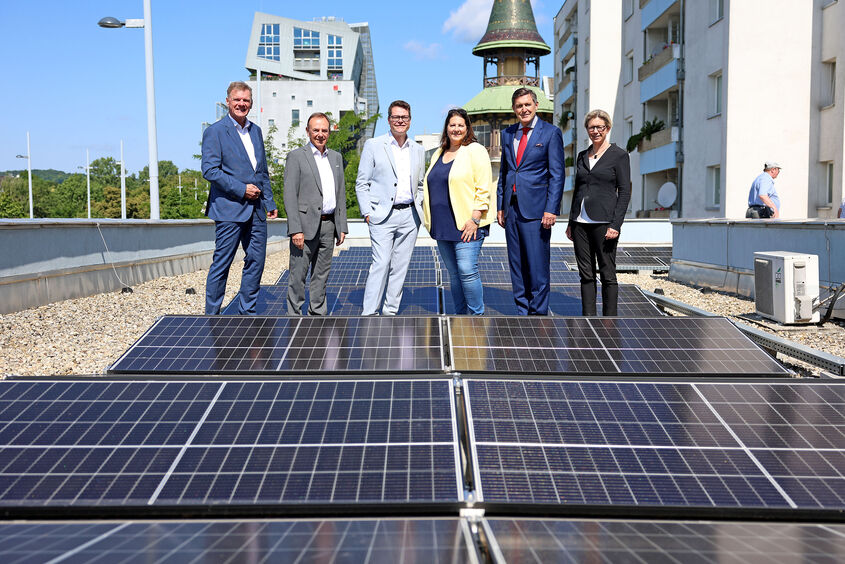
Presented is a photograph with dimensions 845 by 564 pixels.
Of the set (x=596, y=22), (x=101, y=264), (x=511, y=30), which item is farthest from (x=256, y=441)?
(x=511, y=30)

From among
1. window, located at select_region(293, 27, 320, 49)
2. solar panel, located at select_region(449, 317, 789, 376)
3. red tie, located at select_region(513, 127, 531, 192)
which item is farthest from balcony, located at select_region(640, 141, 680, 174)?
window, located at select_region(293, 27, 320, 49)

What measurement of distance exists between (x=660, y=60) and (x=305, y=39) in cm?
9163

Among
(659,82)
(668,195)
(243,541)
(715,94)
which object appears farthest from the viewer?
(659,82)

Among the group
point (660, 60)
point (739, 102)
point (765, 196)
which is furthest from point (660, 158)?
point (765, 196)

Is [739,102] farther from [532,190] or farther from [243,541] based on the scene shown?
[243,541]

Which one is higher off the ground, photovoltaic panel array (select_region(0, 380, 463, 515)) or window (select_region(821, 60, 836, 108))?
window (select_region(821, 60, 836, 108))

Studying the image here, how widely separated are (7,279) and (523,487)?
8815 millimetres

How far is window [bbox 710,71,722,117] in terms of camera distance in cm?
2438

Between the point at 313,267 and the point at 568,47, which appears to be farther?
the point at 568,47

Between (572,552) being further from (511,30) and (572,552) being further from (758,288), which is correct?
(511,30)

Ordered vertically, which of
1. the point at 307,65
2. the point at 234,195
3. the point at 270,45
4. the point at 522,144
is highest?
the point at 270,45

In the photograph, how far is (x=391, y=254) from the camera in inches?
285

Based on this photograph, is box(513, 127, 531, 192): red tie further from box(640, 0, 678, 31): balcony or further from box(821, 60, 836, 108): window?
box(640, 0, 678, 31): balcony

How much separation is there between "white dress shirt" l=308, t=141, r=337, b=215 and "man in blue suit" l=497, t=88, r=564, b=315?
169cm
